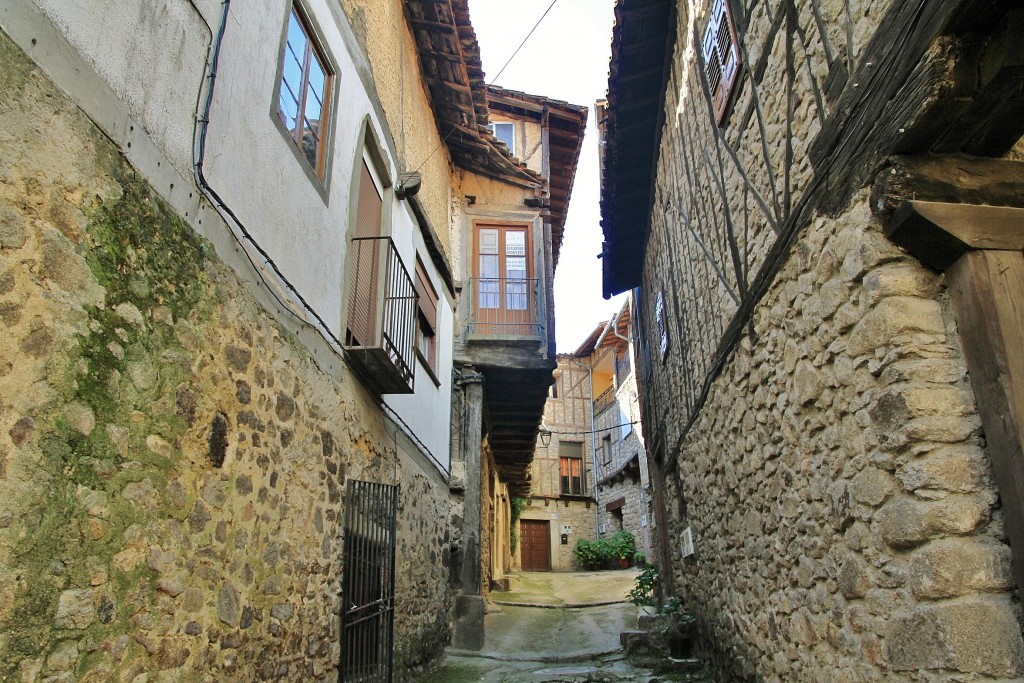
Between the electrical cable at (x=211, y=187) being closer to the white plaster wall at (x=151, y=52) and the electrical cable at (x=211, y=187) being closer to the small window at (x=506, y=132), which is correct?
the white plaster wall at (x=151, y=52)

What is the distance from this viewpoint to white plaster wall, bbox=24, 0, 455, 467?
2562 mm

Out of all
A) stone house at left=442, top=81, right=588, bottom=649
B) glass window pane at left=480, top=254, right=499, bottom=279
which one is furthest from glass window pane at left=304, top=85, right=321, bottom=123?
glass window pane at left=480, top=254, right=499, bottom=279

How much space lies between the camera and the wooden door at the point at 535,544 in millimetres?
23781

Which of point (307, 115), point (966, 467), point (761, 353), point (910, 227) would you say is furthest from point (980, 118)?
point (307, 115)

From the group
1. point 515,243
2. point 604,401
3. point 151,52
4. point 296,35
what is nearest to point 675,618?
point 515,243

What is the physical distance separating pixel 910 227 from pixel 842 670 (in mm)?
2144

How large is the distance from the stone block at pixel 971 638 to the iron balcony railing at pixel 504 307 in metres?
7.90

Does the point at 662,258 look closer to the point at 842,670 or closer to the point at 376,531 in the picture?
the point at 376,531

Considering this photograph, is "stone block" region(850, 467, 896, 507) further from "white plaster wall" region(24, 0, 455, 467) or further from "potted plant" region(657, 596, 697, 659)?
"potted plant" region(657, 596, 697, 659)

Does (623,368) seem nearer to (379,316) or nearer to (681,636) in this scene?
(681,636)

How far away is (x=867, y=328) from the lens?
9.34 ft

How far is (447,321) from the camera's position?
30.0 ft

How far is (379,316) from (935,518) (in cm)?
396

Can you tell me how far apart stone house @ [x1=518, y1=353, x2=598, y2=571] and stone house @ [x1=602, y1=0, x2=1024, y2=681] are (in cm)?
1854
